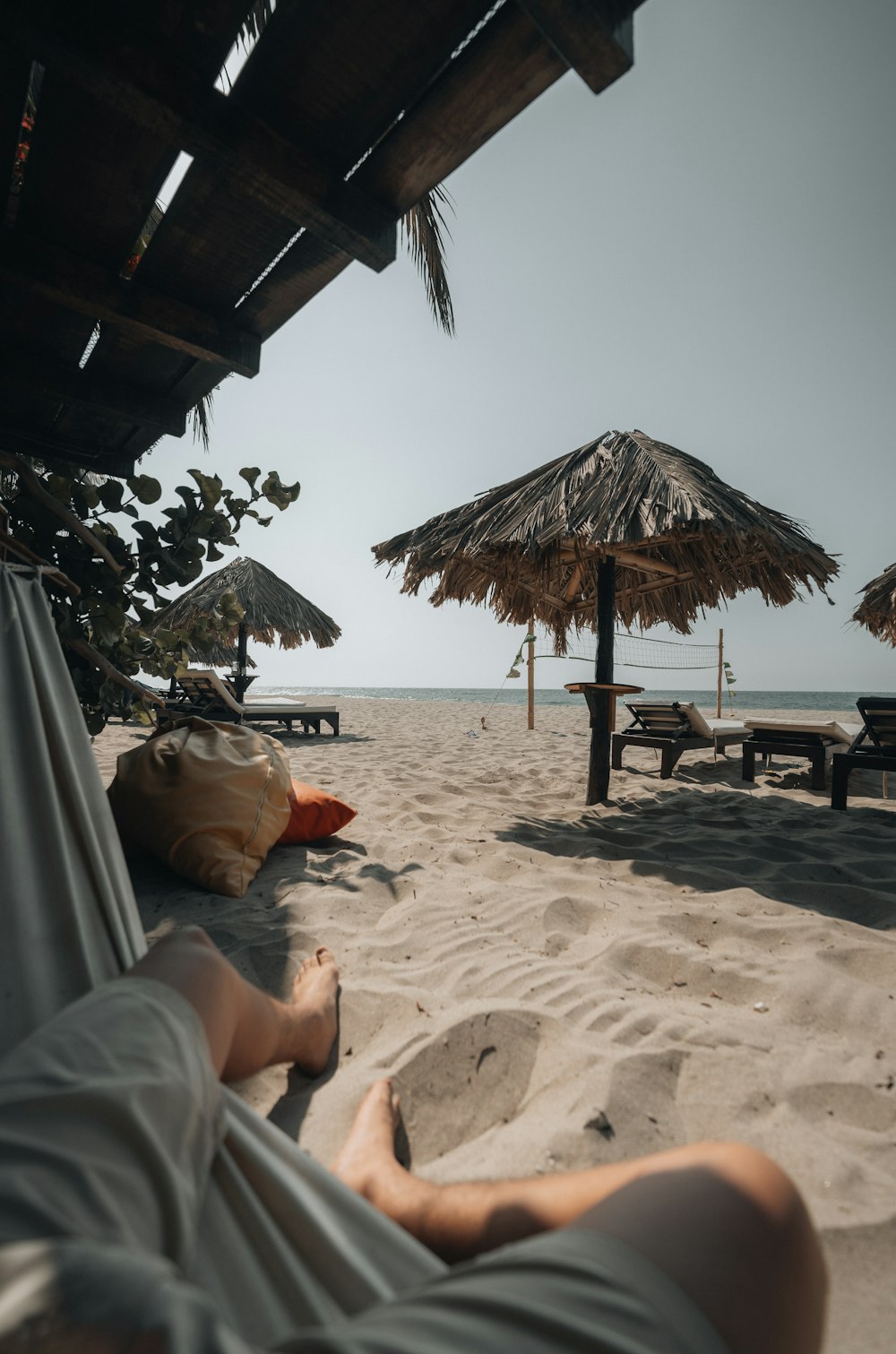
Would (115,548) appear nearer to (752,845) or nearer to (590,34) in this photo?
(590,34)

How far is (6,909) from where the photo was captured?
1091 millimetres

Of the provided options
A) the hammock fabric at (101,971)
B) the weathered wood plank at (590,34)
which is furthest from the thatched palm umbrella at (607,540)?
the hammock fabric at (101,971)

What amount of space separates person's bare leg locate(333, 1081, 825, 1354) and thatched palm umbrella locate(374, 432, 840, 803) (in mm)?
3373

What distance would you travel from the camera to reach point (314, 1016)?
1.41 metres

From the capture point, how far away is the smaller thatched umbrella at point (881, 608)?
755 cm

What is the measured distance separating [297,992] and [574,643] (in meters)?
6.31

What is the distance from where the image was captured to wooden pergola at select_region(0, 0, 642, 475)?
1.20 meters

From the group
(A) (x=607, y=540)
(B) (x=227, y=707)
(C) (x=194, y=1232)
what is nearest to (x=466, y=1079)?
(C) (x=194, y=1232)

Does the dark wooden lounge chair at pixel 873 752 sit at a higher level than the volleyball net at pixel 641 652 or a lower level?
lower

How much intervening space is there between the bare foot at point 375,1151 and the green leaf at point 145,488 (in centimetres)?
225

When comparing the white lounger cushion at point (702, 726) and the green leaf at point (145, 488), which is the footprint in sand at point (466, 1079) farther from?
the white lounger cushion at point (702, 726)

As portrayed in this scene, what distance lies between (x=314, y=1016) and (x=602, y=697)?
134 inches

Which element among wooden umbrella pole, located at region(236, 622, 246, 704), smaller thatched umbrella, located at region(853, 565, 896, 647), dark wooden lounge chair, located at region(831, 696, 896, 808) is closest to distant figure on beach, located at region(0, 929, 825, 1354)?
dark wooden lounge chair, located at region(831, 696, 896, 808)

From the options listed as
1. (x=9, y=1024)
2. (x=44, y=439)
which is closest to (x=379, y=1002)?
(x=9, y=1024)
